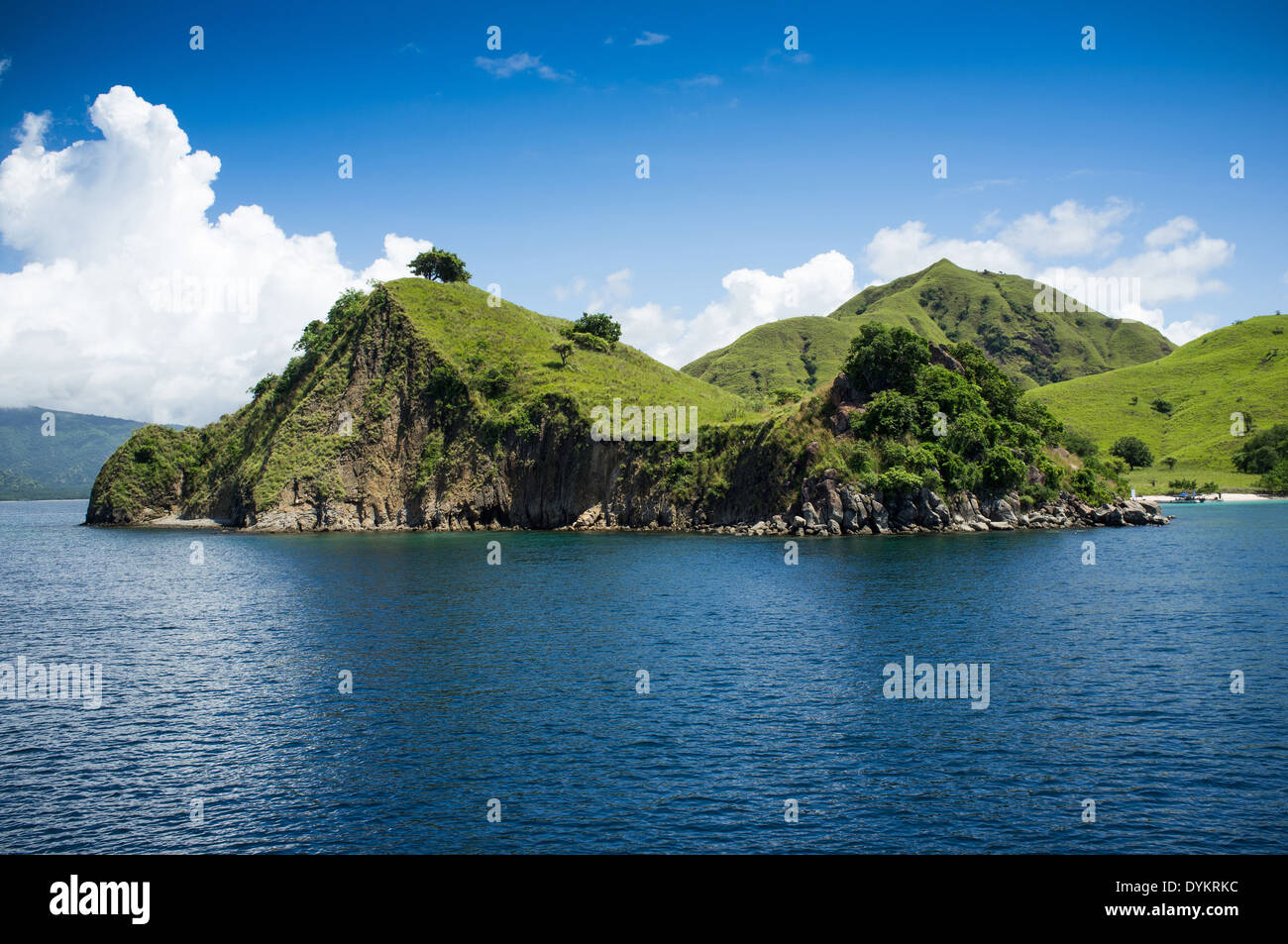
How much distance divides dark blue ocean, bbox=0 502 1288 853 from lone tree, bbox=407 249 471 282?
5167 inches

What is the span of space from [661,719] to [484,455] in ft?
357

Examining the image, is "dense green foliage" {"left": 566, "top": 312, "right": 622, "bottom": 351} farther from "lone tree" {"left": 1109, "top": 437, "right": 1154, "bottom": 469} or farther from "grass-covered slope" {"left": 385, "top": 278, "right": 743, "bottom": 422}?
"lone tree" {"left": 1109, "top": 437, "right": 1154, "bottom": 469}

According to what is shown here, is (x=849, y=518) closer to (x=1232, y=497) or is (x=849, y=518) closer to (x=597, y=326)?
(x=597, y=326)

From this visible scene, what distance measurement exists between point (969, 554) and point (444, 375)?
97320 millimetres

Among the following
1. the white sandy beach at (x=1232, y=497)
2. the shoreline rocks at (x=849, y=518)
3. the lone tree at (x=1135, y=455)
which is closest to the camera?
the shoreline rocks at (x=849, y=518)

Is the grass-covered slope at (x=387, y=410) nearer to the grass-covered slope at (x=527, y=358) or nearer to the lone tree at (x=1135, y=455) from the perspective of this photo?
the grass-covered slope at (x=527, y=358)

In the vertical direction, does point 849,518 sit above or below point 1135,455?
below

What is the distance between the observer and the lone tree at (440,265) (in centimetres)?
18652

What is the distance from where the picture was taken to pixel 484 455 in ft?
453

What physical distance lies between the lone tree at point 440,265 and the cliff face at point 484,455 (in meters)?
14.0

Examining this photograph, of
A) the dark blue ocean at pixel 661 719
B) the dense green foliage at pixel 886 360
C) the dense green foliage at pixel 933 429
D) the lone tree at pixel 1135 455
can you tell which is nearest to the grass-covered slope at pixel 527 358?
the dense green foliage at pixel 886 360

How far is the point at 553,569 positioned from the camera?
7919 centimetres

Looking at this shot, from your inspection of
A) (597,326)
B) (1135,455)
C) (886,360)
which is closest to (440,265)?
(597,326)
